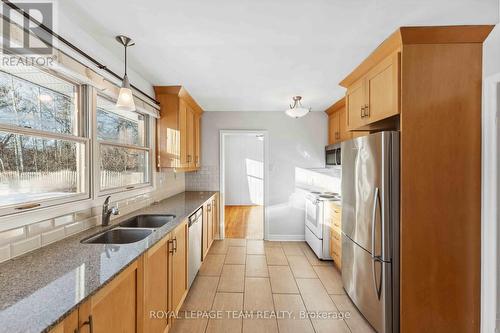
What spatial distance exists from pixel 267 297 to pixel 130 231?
5.08ft

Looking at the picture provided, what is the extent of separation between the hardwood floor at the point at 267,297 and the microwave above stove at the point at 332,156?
1.47 metres

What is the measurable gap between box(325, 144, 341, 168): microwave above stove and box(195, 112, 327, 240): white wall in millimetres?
267

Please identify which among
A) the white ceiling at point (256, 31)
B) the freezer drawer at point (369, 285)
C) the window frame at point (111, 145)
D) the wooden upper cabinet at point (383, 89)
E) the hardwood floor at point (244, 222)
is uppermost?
the white ceiling at point (256, 31)

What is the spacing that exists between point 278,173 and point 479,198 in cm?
290

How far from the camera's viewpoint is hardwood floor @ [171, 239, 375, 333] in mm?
2094

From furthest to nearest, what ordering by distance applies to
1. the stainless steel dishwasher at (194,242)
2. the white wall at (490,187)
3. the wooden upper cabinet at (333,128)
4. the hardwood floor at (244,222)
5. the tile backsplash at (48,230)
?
the hardwood floor at (244,222) < the wooden upper cabinet at (333,128) < the stainless steel dishwasher at (194,242) < the white wall at (490,187) < the tile backsplash at (48,230)

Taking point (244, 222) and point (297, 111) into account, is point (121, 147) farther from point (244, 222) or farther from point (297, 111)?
point (244, 222)

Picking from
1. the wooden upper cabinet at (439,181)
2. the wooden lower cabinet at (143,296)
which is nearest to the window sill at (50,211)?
the wooden lower cabinet at (143,296)

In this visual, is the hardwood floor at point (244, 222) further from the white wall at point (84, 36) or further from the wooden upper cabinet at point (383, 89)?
the white wall at point (84, 36)

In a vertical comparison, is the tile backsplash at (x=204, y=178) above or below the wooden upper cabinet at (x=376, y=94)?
A: below

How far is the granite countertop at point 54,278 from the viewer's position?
798 mm

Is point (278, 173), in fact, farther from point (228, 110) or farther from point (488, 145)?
point (488, 145)

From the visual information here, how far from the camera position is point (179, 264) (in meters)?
2.13

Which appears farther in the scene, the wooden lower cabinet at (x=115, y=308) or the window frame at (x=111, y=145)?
the window frame at (x=111, y=145)
